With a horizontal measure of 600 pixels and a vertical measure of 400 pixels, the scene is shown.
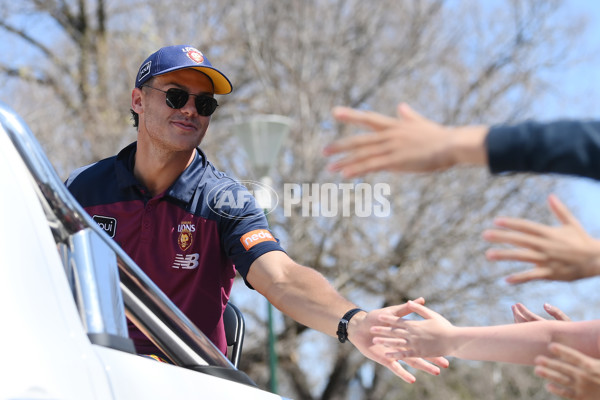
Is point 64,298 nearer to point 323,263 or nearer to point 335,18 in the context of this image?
point 323,263

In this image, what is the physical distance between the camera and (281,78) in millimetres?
13164

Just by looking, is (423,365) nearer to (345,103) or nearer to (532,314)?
(532,314)

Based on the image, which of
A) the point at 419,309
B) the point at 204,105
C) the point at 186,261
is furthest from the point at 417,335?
the point at 204,105

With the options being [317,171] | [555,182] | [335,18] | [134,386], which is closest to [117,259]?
[134,386]

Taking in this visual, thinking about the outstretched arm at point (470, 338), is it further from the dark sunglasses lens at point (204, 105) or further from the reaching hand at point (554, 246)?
the dark sunglasses lens at point (204, 105)

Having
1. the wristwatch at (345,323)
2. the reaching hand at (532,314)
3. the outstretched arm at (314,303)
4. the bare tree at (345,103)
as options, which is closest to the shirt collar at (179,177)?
the outstretched arm at (314,303)

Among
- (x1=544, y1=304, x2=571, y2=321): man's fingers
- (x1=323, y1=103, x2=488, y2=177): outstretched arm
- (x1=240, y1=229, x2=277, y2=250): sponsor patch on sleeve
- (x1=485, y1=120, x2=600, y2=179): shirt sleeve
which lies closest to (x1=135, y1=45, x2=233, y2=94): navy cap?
(x1=240, y1=229, x2=277, y2=250): sponsor patch on sleeve

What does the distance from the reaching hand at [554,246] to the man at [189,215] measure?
1103mm

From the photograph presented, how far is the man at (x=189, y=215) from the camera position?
2.70 meters

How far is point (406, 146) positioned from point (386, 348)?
1063mm

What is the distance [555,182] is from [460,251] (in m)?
1.80

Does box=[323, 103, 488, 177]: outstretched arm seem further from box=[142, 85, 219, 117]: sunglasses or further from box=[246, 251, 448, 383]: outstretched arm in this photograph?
box=[142, 85, 219, 117]: sunglasses

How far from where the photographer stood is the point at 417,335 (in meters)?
2.18

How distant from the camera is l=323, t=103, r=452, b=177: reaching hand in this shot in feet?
4.69
